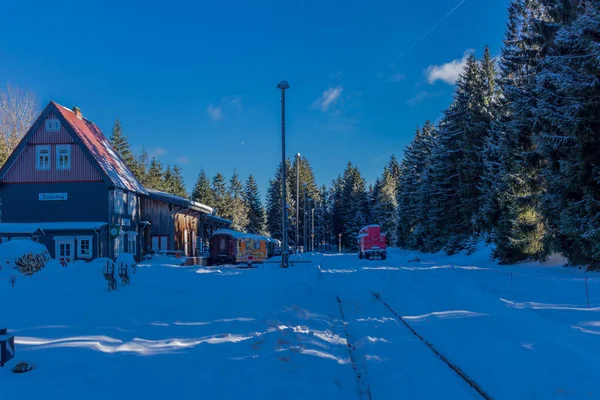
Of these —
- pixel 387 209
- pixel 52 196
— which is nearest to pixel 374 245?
pixel 52 196

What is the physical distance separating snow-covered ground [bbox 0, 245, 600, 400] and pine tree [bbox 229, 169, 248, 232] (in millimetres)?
69602

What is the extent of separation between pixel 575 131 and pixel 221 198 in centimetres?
7588

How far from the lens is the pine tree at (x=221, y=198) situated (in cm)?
8575

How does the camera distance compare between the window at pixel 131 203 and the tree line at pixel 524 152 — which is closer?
the tree line at pixel 524 152

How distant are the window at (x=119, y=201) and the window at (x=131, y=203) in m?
0.97

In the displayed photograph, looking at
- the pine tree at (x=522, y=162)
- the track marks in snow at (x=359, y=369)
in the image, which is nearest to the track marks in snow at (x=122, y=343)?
the track marks in snow at (x=359, y=369)

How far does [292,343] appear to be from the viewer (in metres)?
8.37

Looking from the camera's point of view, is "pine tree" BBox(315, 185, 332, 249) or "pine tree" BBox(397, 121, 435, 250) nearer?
"pine tree" BBox(397, 121, 435, 250)

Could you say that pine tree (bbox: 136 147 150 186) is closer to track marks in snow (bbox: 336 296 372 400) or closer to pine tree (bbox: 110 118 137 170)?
pine tree (bbox: 110 118 137 170)

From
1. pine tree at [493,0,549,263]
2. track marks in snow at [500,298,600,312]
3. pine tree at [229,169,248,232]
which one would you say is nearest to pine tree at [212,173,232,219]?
pine tree at [229,169,248,232]

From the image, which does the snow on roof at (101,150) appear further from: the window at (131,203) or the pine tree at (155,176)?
the pine tree at (155,176)

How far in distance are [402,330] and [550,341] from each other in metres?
2.96

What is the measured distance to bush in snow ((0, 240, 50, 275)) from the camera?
1797cm

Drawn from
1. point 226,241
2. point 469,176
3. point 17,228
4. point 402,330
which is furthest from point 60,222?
point 469,176
